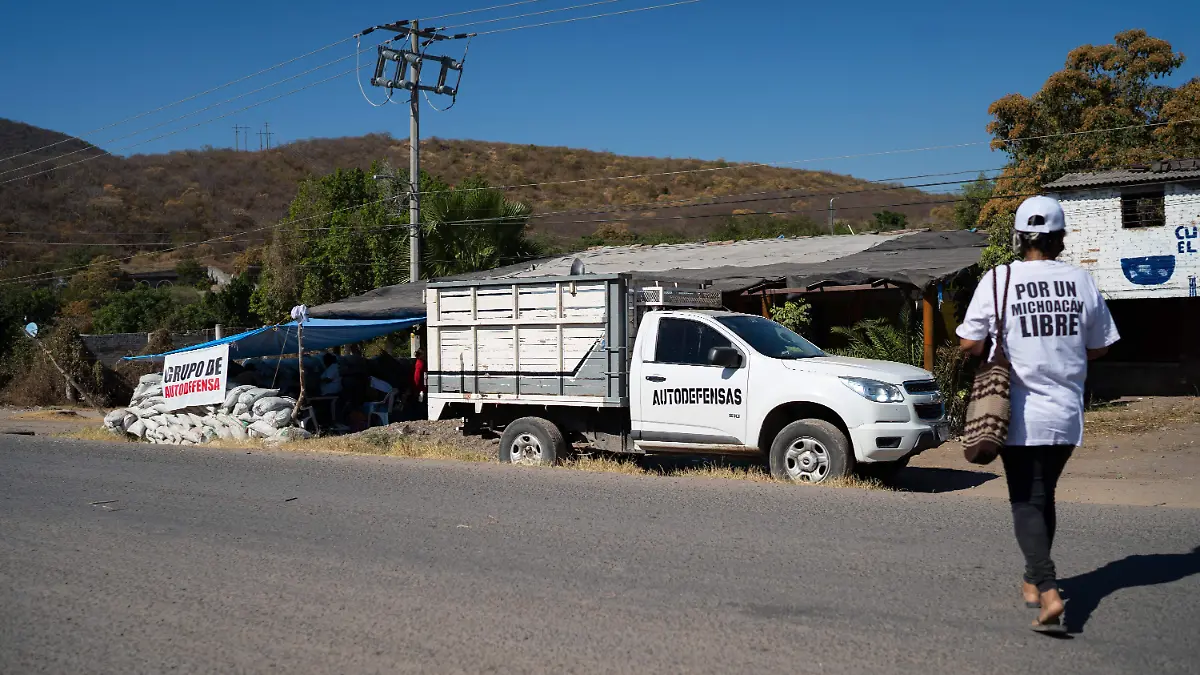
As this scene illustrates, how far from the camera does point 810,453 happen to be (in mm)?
10719

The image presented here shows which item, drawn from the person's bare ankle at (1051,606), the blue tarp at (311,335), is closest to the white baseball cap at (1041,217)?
the person's bare ankle at (1051,606)

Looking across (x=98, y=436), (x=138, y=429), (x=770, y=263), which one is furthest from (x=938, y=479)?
(x=98, y=436)

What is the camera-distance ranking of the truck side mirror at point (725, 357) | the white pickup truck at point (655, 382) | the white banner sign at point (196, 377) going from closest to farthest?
1. the white pickup truck at point (655, 382)
2. the truck side mirror at point (725, 357)
3. the white banner sign at point (196, 377)

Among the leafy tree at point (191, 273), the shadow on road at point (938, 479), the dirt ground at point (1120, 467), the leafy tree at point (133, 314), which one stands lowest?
the shadow on road at point (938, 479)

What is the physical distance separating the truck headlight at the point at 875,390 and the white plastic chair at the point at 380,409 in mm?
11080

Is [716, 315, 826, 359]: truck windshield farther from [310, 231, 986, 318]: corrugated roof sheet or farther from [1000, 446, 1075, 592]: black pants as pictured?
[1000, 446, 1075, 592]: black pants

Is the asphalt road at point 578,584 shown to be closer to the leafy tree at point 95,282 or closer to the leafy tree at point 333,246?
the leafy tree at point 333,246

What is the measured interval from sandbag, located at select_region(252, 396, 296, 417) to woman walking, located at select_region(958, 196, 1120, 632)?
553 inches

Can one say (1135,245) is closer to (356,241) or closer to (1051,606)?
(1051,606)

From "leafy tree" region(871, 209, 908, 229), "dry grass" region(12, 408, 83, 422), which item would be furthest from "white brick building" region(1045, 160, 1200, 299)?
"leafy tree" region(871, 209, 908, 229)

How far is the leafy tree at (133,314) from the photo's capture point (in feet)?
147

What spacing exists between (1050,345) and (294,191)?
8887cm

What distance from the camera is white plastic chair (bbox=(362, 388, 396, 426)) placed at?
19703mm

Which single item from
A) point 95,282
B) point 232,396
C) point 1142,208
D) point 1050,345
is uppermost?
point 95,282
